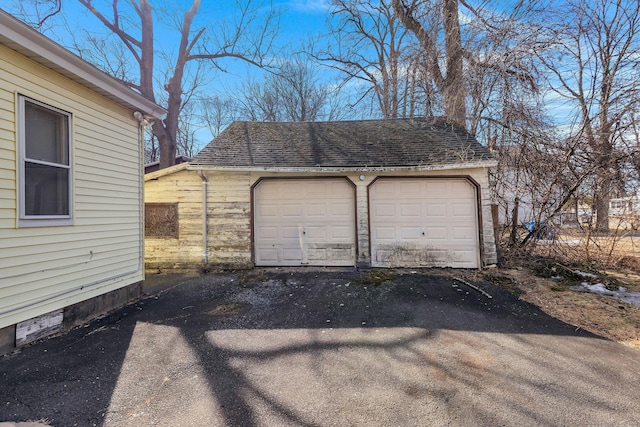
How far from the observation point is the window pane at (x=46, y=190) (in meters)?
3.46

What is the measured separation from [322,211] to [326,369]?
4657 mm

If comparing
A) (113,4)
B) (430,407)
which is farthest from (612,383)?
(113,4)

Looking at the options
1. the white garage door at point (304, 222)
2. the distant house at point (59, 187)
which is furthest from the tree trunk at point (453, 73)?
the distant house at point (59, 187)

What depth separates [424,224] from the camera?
7074 mm

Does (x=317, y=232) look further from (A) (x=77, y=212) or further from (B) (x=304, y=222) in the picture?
(A) (x=77, y=212)

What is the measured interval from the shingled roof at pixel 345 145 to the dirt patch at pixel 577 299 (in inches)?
108

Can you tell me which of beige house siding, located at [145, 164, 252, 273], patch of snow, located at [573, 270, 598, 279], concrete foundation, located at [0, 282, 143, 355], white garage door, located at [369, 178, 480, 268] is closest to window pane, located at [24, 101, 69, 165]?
concrete foundation, located at [0, 282, 143, 355]

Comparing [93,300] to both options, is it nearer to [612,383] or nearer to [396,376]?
[396,376]

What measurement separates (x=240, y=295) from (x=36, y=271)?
114 inches

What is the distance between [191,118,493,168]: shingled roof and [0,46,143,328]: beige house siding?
2.45 m

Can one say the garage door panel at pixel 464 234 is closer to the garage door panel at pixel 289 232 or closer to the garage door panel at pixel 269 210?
the garage door panel at pixel 289 232

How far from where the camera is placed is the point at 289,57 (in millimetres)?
15883

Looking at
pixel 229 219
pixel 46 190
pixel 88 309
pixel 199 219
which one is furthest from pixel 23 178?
pixel 229 219

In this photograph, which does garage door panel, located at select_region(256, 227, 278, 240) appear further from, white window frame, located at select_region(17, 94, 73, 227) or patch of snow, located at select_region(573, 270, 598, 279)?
patch of snow, located at select_region(573, 270, 598, 279)
